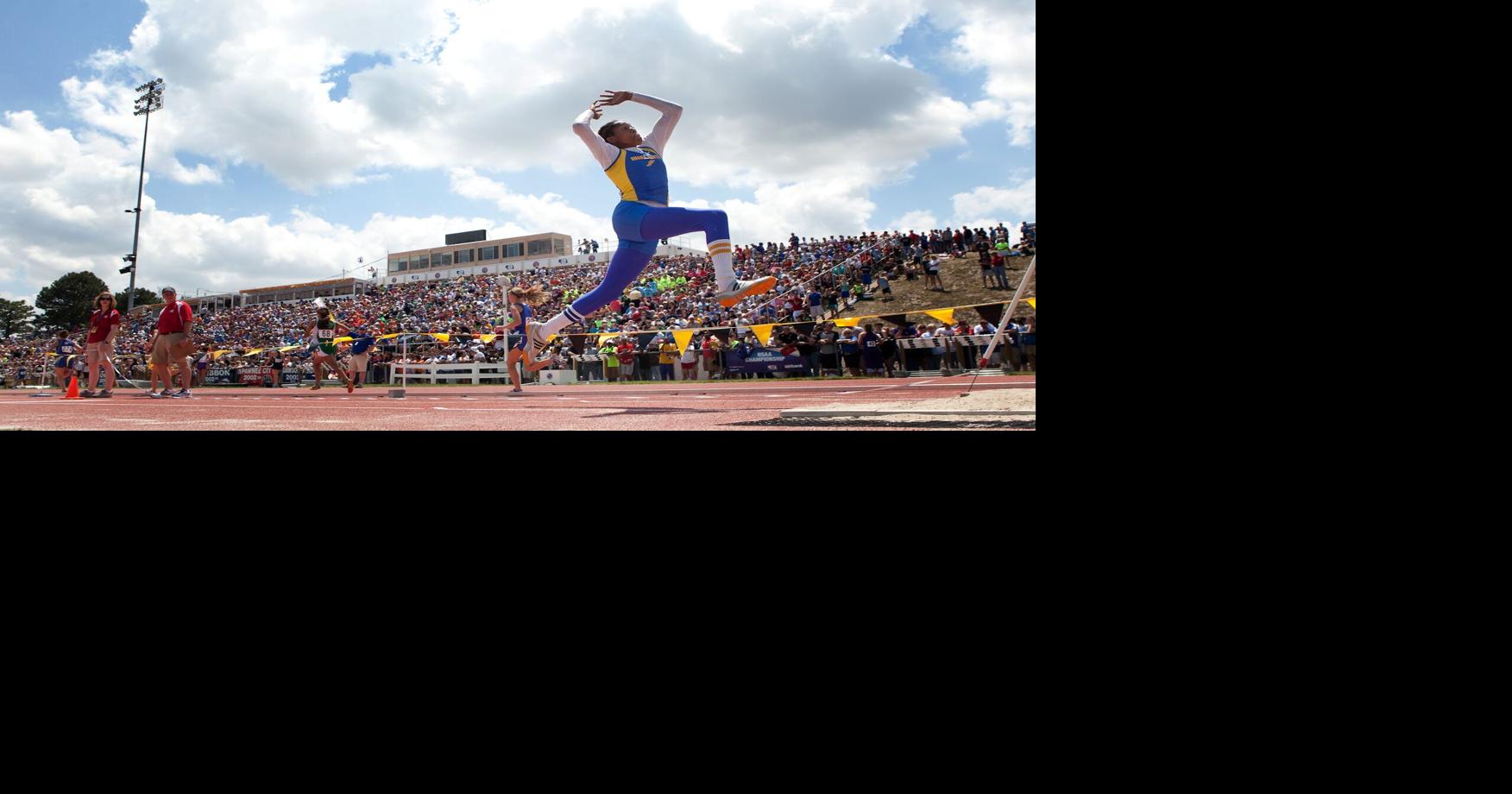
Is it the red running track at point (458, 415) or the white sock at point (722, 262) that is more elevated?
the white sock at point (722, 262)

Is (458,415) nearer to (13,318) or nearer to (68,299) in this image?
(68,299)

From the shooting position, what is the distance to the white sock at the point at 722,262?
7.11 metres

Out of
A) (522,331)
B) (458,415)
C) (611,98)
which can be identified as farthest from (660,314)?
(458,415)

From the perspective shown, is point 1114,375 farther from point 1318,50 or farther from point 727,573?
A: point 727,573

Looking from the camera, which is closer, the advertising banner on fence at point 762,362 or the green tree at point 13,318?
the advertising banner on fence at point 762,362

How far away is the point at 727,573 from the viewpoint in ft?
4.53

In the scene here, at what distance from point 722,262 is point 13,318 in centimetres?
2170

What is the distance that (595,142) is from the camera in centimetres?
707

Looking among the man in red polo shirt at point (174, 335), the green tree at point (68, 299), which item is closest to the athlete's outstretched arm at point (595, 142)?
the man in red polo shirt at point (174, 335)

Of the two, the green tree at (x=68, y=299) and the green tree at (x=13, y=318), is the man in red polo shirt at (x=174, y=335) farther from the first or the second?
the green tree at (x=13, y=318)

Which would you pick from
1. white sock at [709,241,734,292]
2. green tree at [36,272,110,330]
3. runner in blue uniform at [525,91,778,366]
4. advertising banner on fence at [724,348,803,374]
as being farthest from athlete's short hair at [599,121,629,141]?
green tree at [36,272,110,330]

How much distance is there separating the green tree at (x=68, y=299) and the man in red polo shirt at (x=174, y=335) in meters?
4.92

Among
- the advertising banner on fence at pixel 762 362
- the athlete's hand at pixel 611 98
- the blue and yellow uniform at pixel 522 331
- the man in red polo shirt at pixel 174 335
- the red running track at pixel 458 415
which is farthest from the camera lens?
the advertising banner on fence at pixel 762 362

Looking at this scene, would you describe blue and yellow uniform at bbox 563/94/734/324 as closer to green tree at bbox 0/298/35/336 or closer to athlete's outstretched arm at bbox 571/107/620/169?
athlete's outstretched arm at bbox 571/107/620/169
